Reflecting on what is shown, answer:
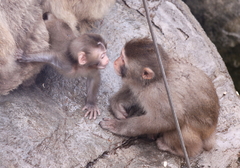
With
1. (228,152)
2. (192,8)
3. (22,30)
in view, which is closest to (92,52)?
(22,30)

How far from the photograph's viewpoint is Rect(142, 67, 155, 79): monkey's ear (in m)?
2.87

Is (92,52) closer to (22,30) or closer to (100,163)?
(22,30)

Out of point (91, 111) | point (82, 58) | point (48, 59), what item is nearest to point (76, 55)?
point (82, 58)

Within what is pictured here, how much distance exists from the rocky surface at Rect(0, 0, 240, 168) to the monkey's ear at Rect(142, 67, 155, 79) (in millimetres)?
732

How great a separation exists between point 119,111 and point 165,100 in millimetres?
651

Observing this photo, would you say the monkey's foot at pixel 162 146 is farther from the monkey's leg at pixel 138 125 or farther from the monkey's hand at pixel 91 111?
the monkey's hand at pixel 91 111

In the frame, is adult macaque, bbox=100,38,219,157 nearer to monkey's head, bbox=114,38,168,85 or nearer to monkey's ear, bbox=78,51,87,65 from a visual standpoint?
monkey's head, bbox=114,38,168,85

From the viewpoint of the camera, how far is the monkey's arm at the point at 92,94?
3.40 meters

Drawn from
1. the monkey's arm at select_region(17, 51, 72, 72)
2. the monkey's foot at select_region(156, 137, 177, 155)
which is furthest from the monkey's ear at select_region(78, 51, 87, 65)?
the monkey's foot at select_region(156, 137, 177, 155)

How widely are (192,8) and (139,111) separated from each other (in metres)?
3.24

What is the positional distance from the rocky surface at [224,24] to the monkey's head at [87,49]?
3.36m

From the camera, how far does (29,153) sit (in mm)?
2768

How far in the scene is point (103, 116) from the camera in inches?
135

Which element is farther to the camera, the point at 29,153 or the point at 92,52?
the point at 92,52
